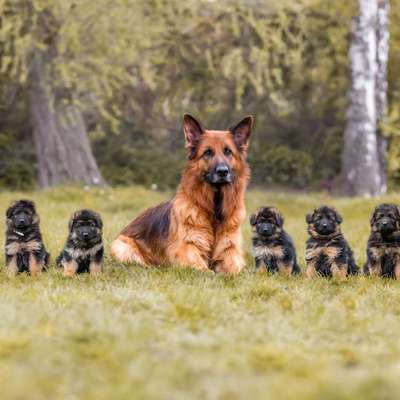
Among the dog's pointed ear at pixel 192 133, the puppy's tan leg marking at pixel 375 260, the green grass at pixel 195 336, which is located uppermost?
the dog's pointed ear at pixel 192 133

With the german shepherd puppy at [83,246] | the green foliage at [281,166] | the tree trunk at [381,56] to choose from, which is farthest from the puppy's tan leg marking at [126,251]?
the green foliage at [281,166]

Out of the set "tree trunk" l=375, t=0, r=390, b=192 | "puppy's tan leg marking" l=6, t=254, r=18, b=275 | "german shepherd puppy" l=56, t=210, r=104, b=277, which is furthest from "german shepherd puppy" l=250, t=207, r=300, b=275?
"tree trunk" l=375, t=0, r=390, b=192

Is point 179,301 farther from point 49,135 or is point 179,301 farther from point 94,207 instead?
point 49,135

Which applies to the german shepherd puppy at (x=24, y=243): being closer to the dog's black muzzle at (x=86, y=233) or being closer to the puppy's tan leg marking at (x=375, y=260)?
the dog's black muzzle at (x=86, y=233)

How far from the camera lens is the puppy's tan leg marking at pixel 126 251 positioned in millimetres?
10406

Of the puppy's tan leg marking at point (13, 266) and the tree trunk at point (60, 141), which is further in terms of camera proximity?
the tree trunk at point (60, 141)

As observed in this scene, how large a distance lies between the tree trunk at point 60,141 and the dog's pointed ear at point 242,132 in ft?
39.8

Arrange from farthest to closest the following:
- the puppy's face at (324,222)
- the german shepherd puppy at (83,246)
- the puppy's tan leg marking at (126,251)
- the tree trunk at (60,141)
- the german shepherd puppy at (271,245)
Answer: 1. the tree trunk at (60,141)
2. the puppy's tan leg marking at (126,251)
3. the german shepherd puppy at (271,245)
4. the puppy's face at (324,222)
5. the german shepherd puppy at (83,246)

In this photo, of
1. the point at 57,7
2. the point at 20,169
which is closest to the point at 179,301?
the point at 57,7

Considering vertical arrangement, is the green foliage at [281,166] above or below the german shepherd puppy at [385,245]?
above

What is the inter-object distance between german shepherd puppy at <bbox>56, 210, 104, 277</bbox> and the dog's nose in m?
1.43

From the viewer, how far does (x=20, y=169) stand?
82.9 ft

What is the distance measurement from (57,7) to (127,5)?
77.5 inches

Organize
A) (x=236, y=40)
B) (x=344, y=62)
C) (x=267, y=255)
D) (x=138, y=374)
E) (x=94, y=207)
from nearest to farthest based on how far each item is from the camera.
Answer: (x=138, y=374) → (x=267, y=255) → (x=94, y=207) → (x=236, y=40) → (x=344, y=62)
